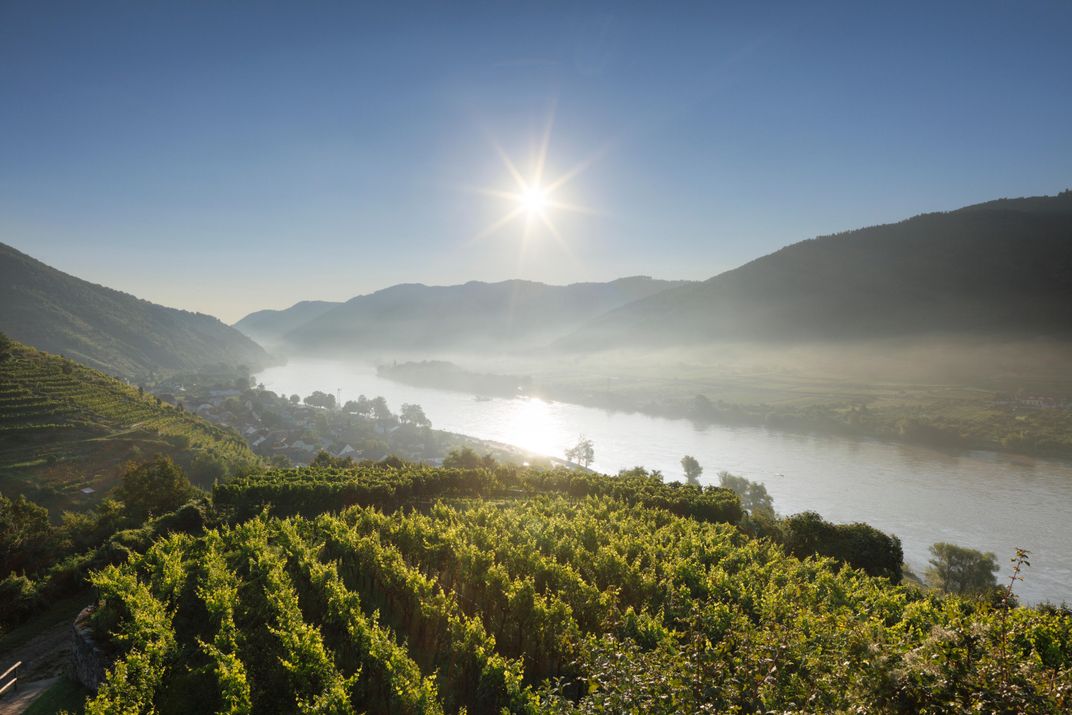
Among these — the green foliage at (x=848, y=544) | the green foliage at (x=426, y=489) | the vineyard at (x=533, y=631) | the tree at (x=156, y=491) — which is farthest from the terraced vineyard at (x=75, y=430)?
the green foliage at (x=848, y=544)

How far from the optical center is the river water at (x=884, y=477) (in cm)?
6512

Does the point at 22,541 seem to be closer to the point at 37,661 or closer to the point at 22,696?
the point at 37,661

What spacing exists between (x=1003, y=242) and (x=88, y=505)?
26453 centimetres

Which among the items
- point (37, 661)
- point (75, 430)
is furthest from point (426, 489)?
point (75, 430)

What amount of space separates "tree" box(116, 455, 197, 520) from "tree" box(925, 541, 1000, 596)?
230 ft

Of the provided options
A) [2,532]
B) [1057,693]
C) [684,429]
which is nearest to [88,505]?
[2,532]

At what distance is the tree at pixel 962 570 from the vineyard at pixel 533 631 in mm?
37652

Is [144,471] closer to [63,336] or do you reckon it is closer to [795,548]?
[795,548]

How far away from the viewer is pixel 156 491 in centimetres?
3541

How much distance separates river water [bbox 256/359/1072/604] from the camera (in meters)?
65.1

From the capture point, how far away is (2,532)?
3216cm

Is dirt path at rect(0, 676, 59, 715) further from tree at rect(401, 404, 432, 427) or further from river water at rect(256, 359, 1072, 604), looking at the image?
tree at rect(401, 404, 432, 427)

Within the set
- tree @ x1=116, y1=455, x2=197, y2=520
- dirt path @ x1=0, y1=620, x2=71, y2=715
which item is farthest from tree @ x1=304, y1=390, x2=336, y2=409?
dirt path @ x1=0, y1=620, x2=71, y2=715

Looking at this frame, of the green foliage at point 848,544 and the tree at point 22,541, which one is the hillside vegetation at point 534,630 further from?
the tree at point 22,541
